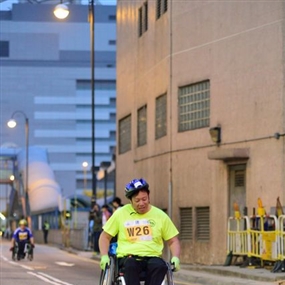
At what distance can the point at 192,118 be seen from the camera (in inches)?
1173

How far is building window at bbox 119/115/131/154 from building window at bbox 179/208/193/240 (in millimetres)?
7781

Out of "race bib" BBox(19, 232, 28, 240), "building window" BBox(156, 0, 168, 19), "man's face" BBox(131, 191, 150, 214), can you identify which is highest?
"building window" BBox(156, 0, 168, 19)

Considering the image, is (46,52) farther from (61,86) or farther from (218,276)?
(218,276)

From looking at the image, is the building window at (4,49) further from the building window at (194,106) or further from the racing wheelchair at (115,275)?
the racing wheelchair at (115,275)

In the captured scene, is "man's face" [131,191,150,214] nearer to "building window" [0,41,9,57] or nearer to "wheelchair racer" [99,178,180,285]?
"wheelchair racer" [99,178,180,285]

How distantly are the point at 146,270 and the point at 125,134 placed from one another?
29.4 metres

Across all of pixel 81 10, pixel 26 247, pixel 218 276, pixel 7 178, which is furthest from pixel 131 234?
pixel 81 10

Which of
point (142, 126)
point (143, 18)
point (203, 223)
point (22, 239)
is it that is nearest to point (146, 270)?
point (203, 223)

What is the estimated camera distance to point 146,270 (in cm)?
972

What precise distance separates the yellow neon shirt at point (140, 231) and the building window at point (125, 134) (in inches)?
1097

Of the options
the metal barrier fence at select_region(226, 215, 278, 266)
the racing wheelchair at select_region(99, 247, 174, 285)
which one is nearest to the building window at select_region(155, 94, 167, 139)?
the metal barrier fence at select_region(226, 215, 278, 266)

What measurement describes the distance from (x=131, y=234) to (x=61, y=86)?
129 m

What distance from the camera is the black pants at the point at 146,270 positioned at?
31.5 ft

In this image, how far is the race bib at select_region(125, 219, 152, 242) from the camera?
32.3 ft
